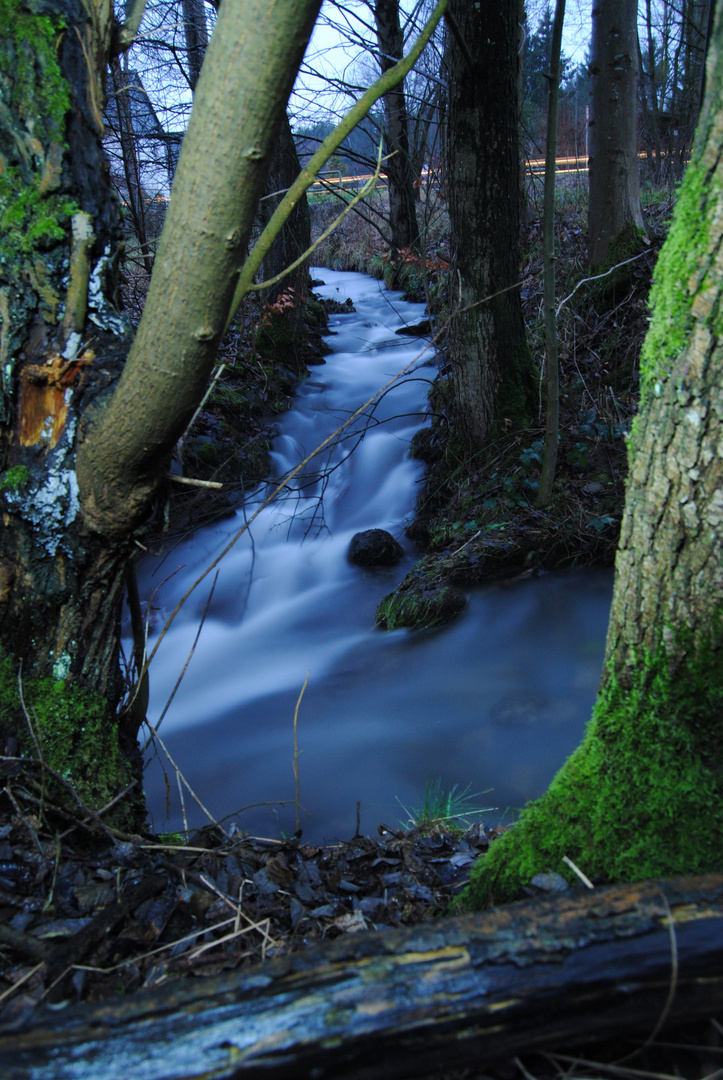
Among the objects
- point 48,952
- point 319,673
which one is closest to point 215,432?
point 319,673

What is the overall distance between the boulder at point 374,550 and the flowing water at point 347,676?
88 mm

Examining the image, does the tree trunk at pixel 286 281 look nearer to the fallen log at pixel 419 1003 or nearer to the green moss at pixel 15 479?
the green moss at pixel 15 479

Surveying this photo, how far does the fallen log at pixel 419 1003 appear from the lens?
1.00 m

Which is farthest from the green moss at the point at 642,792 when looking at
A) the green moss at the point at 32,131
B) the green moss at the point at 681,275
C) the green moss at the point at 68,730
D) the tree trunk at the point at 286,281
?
the tree trunk at the point at 286,281

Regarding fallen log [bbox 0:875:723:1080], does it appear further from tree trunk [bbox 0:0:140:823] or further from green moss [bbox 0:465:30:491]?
green moss [bbox 0:465:30:491]

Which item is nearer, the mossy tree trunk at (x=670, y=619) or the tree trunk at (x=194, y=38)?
the mossy tree trunk at (x=670, y=619)

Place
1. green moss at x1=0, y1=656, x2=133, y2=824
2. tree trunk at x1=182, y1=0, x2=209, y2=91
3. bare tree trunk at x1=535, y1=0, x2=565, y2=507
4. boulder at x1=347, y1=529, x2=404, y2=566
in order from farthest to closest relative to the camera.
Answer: tree trunk at x1=182, y1=0, x2=209, y2=91 < boulder at x1=347, y1=529, x2=404, y2=566 < bare tree trunk at x1=535, y1=0, x2=565, y2=507 < green moss at x1=0, y1=656, x2=133, y2=824

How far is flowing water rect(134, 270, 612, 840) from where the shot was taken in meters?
3.29

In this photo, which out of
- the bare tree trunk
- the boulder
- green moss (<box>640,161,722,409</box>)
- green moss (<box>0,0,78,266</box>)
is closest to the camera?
green moss (<box>640,161,722,409</box>)

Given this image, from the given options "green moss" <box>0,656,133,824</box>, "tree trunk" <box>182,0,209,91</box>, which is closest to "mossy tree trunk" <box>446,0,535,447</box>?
"tree trunk" <box>182,0,209,91</box>

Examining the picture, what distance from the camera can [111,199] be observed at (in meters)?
1.90

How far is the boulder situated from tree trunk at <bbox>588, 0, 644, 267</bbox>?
139 inches

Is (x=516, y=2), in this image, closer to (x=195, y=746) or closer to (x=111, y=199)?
(x=111, y=199)

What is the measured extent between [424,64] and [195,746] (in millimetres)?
7114
